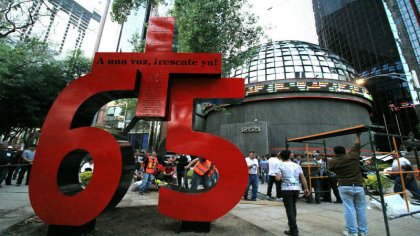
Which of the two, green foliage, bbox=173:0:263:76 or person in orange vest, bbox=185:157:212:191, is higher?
green foliage, bbox=173:0:263:76

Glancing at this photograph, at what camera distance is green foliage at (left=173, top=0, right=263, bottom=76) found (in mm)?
12031

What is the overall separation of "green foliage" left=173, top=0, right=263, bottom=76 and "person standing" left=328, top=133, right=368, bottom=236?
9866 millimetres

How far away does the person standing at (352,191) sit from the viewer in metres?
4.36

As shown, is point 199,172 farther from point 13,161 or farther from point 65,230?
point 13,161

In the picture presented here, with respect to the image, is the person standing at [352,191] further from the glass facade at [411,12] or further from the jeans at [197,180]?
the glass facade at [411,12]

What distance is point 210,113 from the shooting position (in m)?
30.0

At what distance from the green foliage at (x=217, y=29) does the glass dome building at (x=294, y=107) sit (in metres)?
8.52

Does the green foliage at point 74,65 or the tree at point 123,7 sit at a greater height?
the tree at point 123,7

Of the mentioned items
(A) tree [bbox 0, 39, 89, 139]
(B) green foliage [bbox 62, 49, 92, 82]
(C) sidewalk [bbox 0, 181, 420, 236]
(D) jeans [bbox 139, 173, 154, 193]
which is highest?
(B) green foliage [bbox 62, 49, 92, 82]

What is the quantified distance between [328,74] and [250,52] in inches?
622

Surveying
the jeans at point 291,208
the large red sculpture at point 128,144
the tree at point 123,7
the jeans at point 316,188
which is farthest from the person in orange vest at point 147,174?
the tree at point 123,7

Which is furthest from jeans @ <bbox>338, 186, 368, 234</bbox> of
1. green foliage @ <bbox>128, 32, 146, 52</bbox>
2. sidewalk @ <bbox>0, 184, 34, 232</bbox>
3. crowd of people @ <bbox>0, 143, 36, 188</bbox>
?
green foliage @ <bbox>128, 32, 146, 52</bbox>

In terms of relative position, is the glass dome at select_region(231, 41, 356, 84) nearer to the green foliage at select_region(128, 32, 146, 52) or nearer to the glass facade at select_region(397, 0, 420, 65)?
the glass facade at select_region(397, 0, 420, 65)

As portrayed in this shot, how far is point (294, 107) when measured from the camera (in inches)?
931
